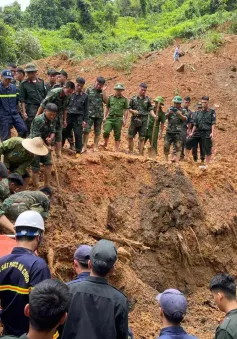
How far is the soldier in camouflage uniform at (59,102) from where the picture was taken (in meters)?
7.47

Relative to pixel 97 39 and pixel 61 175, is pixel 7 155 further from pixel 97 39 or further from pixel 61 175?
pixel 97 39

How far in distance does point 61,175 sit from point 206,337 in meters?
3.60

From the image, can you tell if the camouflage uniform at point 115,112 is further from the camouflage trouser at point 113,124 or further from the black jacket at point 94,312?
the black jacket at point 94,312

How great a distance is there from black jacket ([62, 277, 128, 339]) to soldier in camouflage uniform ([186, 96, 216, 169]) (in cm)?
745

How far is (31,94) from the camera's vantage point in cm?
824

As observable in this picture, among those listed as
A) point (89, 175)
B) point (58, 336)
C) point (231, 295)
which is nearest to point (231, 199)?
point (89, 175)

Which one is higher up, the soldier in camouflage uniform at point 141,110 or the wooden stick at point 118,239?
the soldier in camouflage uniform at point 141,110

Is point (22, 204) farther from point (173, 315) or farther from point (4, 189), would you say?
point (173, 315)

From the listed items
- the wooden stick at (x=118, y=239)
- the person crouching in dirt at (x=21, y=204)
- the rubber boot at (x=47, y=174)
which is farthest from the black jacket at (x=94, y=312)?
the rubber boot at (x=47, y=174)

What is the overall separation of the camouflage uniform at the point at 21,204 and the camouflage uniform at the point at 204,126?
6.09m

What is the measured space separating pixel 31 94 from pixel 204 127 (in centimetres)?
427

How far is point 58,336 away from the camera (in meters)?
3.36

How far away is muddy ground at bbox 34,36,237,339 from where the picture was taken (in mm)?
6832

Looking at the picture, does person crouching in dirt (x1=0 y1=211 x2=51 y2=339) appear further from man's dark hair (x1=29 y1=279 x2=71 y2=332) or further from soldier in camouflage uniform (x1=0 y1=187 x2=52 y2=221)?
soldier in camouflage uniform (x1=0 y1=187 x2=52 y2=221)
